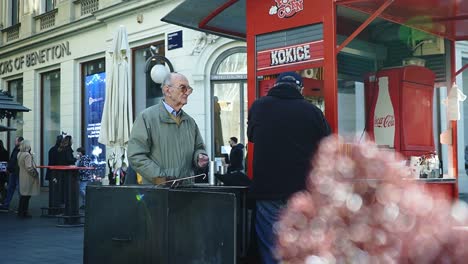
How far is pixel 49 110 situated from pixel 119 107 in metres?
12.8

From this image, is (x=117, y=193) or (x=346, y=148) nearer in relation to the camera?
(x=117, y=193)

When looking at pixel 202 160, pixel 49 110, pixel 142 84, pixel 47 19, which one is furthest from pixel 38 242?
pixel 47 19

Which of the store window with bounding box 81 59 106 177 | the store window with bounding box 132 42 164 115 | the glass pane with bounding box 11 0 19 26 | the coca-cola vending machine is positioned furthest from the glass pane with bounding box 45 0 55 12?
the coca-cola vending machine

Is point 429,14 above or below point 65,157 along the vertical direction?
above

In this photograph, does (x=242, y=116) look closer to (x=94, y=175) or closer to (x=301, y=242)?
(x=94, y=175)

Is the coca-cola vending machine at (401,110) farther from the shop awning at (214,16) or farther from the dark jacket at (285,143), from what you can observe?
the dark jacket at (285,143)

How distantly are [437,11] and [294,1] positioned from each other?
5.56ft

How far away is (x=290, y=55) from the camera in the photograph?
18.4 feet

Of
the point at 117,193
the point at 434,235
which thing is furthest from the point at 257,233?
the point at 434,235

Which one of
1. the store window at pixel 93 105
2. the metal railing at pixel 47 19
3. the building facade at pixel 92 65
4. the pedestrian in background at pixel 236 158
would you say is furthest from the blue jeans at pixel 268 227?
the metal railing at pixel 47 19

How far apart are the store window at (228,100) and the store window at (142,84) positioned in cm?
234

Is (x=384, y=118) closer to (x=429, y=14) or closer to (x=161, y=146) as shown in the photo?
(x=429, y=14)

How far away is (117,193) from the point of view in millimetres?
4273

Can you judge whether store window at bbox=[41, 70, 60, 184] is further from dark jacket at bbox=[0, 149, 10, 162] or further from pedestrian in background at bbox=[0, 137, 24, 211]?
pedestrian in background at bbox=[0, 137, 24, 211]
